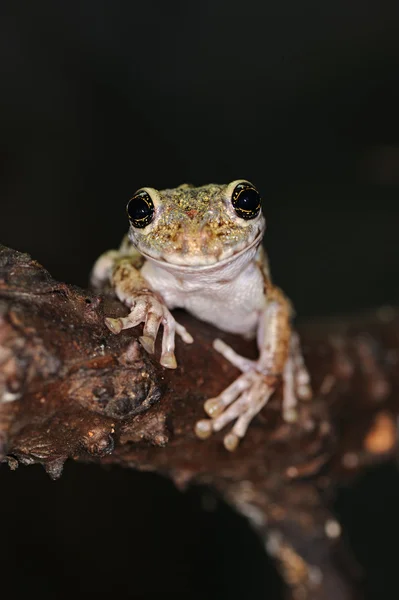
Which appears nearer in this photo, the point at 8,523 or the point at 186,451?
the point at 186,451

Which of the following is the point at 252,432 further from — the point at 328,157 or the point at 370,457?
the point at 328,157

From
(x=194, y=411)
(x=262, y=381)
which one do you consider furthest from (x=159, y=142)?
(x=194, y=411)

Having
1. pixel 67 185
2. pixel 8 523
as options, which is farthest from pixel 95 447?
pixel 67 185

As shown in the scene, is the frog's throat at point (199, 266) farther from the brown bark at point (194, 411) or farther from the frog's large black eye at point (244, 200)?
the brown bark at point (194, 411)

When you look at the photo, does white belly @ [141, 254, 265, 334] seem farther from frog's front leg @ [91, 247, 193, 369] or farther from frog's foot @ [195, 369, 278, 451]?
frog's foot @ [195, 369, 278, 451]

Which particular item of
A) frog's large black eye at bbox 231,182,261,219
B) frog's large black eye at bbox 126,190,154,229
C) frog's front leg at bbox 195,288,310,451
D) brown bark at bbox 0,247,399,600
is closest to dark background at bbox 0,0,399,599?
brown bark at bbox 0,247,399,600

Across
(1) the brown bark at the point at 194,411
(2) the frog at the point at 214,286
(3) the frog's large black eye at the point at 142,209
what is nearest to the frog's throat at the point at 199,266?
(2) the frog at the point at 214,286

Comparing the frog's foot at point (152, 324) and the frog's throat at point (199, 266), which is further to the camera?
the frog's throat at point (199, 266)

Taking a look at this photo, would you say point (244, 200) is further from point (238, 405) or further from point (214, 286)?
point (238, 405)
